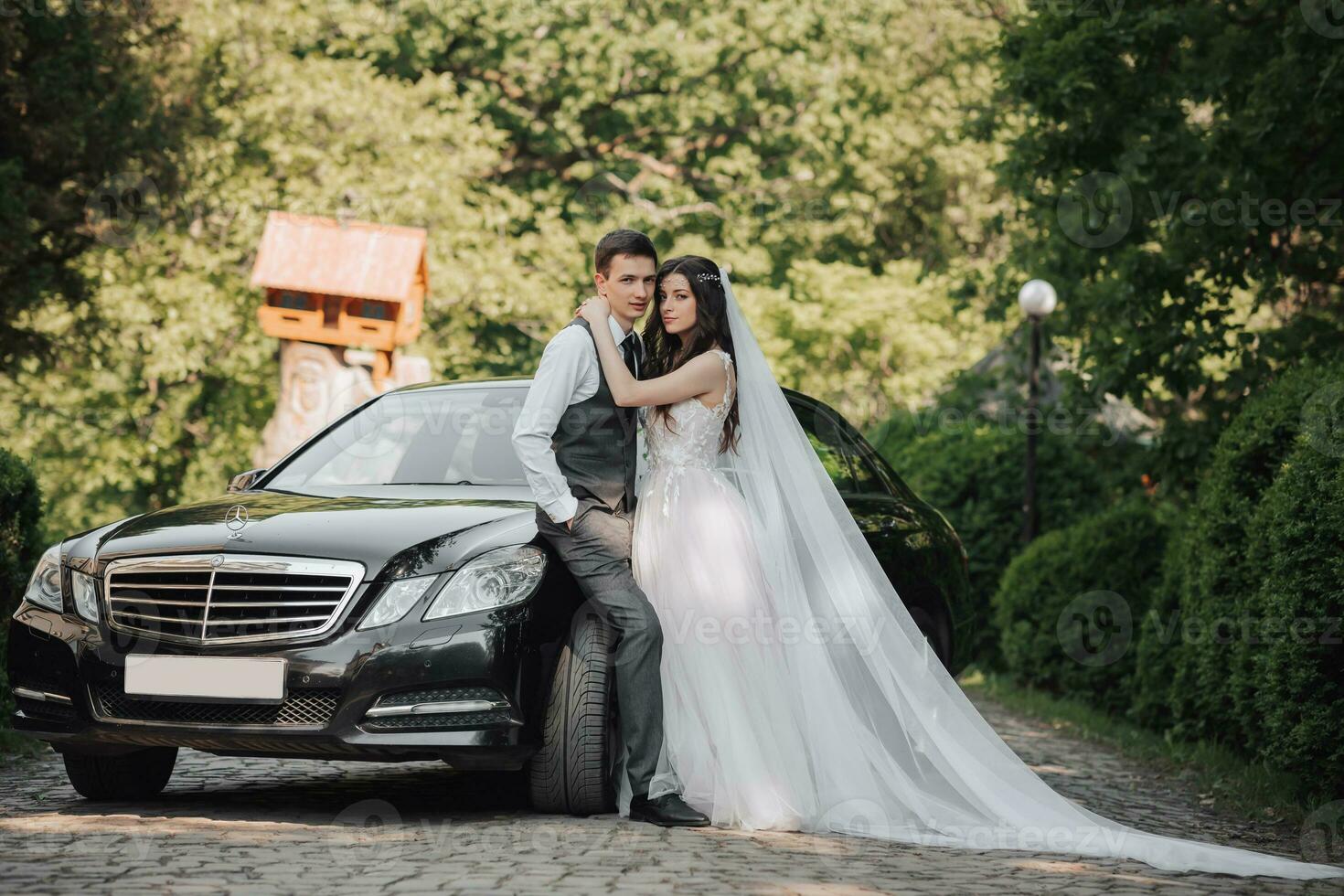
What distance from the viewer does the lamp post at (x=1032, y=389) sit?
1599 cm

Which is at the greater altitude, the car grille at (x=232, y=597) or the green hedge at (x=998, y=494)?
the green hedge at (x=998, y=494)

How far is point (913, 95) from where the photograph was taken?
113 ft

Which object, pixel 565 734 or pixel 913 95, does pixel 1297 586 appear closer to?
pixel 565 734

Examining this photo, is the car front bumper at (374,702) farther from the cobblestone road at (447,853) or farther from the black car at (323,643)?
the cobblestone road at (447,853)

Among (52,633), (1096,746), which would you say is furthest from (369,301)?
(52,633)

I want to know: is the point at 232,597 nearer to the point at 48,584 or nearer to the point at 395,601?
the point at 395,601

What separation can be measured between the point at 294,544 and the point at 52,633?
3.51 ft

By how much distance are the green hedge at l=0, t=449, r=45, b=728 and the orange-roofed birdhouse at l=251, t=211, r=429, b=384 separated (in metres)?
5.15

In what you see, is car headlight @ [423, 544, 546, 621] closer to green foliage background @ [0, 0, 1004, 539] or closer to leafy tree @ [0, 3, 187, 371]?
leafy tree @ [0, 3, 187, 371]

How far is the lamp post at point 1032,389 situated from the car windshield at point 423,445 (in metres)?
9.63

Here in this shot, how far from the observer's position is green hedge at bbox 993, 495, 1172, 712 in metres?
12.6

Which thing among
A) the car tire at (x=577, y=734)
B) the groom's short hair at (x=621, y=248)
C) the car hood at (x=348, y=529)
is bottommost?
the car tire at (x=577, y=734)

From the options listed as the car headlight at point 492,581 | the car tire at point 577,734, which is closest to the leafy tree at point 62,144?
the car headlight at point 492,581

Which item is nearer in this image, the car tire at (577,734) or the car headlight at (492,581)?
the car headlight at (492,581)
